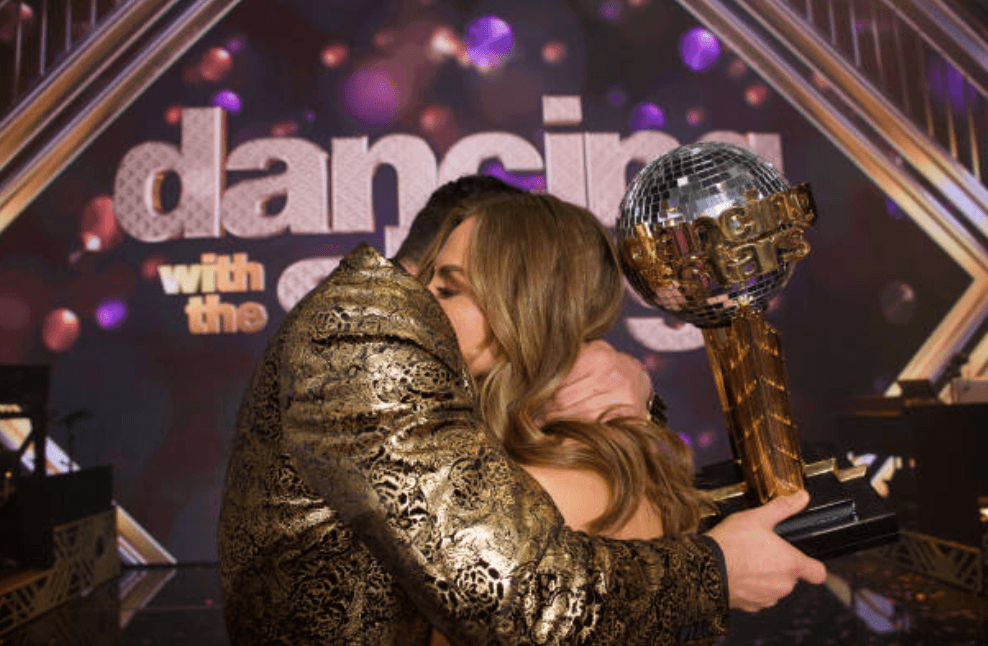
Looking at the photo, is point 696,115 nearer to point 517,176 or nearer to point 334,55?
point 517,176

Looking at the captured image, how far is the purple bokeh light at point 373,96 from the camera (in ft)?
17.6

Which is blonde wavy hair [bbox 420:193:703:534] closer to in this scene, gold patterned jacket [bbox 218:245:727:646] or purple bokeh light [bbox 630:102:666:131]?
gold patterned jacket [bbox 218:245:727:646]

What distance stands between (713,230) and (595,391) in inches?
11.2

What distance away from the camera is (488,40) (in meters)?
5.51

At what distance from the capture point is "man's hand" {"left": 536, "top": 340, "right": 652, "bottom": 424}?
122 cm

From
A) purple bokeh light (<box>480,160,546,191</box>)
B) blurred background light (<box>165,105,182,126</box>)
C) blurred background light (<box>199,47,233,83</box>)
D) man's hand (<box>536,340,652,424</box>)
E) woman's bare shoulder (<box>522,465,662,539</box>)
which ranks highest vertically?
blurred background light (<box>199,47,233,83</box>)

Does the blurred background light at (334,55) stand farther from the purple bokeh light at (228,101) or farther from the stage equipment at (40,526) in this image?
the stage equipment at (40,526)

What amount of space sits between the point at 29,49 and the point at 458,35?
2.71 meters

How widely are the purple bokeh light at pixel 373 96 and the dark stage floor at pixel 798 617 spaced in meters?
2.95

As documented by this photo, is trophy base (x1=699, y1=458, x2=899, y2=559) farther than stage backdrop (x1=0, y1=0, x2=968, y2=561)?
No

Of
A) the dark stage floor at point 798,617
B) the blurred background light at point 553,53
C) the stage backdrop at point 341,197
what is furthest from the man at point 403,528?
the blurred background light at point 553,53

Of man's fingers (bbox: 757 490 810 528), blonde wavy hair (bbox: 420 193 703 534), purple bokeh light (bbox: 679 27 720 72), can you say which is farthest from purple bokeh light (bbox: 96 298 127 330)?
man's fingers (bbox: 757 490 810 528)

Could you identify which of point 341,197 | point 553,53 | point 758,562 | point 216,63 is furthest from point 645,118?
point 758,562

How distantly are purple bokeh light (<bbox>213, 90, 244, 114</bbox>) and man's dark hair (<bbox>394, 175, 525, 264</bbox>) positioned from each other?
434cm
